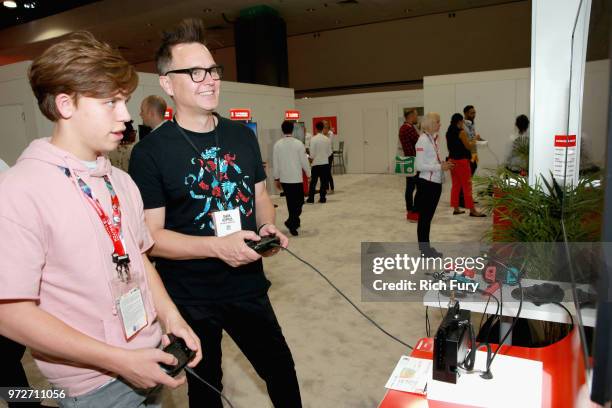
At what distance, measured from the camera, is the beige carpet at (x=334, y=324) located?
2402 mm

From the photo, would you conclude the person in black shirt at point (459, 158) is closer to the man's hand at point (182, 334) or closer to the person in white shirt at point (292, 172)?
the person in white shirt at point (292, 172)

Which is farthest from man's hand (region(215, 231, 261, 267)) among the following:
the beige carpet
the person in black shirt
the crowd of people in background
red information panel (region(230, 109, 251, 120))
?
red information panel (region(230, 109, 251, 120))

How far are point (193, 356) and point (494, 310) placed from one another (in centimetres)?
124

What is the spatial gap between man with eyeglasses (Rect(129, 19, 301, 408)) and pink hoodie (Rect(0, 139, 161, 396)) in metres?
0.35

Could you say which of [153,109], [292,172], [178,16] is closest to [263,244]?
[153,109]

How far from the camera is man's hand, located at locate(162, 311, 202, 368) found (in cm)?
112

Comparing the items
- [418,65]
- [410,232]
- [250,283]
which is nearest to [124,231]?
[250,283]

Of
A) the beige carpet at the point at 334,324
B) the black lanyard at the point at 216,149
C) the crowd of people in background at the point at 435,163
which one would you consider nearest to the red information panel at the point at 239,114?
the beige carpet at the point at 334,324

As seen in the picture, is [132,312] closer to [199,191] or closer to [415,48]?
[199,191]

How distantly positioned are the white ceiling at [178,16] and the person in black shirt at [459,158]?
7.07 meters

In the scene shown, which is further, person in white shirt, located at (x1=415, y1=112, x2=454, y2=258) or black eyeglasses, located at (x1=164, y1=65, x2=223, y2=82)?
person in white shirt, located at (x1=415, y1=112, x2=454, y2=258)

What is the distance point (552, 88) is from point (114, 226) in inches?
92.2

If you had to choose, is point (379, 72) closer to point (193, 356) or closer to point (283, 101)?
point (283, 101)

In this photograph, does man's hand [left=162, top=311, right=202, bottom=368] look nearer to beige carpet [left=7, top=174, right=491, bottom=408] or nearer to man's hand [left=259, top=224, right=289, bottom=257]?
man's hand [left=259, top=224, right=289, bottom=257]
